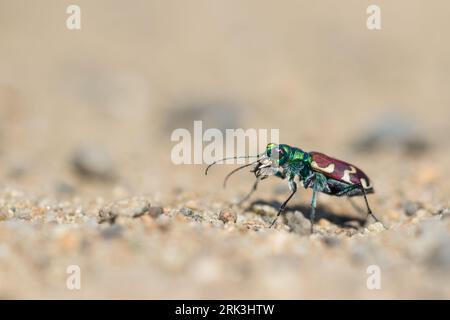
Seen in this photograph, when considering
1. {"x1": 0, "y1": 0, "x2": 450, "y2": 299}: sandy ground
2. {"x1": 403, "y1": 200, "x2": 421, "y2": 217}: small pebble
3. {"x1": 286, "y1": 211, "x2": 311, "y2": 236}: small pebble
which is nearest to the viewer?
{"x1": 0, "y1": 0, "x2": 450, "y2": 299}: sandy ground

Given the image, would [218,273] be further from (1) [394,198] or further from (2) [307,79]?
(2) [307,79]

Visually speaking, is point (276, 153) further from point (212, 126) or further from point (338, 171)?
point (212, 126)

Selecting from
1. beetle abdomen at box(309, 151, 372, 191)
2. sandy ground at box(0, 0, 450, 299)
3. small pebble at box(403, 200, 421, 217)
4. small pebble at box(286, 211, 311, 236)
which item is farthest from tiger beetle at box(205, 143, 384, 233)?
small pebble at box(403, 200, 421, 217)

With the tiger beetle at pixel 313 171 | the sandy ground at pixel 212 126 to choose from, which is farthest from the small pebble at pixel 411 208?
the tiger beetle at pixel 313 171

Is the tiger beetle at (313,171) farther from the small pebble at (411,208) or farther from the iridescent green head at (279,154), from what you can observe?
the small pebble at (411,208)

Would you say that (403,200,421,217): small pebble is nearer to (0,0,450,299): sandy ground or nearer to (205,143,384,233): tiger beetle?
(0,0,450,299): sandy ground

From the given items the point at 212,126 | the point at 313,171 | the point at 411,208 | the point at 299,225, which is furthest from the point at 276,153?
the point at 212,126
